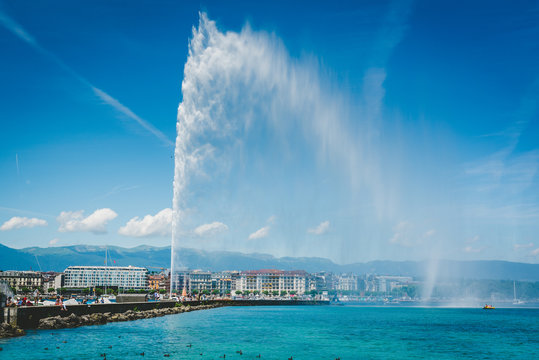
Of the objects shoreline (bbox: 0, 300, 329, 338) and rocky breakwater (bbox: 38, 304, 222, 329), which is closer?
shoreline (bbox: 0, 300, 329, 338)

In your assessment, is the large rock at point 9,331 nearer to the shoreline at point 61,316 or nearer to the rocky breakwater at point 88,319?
the shoreline at point 61,316

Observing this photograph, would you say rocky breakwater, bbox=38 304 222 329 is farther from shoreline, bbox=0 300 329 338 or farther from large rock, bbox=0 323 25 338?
large rock, bbox=0 323 25 338

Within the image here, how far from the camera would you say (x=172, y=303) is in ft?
259

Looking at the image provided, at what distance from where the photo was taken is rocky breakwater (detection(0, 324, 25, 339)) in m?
29.9

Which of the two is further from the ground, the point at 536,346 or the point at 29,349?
the point at 29,349

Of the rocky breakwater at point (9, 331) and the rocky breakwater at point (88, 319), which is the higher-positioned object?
the rocky breakwater at point (9, 331)

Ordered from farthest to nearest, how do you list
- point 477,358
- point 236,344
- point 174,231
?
point 174,231
point 236,344
point 477,358

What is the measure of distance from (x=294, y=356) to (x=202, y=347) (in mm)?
6503

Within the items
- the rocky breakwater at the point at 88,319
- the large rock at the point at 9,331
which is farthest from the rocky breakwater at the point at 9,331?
the rocky breakwater at the point at 88,319

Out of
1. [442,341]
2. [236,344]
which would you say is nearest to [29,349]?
[236,344]

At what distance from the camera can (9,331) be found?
3036cm

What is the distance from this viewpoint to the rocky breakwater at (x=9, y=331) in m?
29.9

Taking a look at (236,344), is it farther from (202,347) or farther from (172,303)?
(172,303)

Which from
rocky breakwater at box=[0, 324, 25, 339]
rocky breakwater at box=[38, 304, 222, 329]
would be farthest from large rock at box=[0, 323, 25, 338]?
rocky breakwater at box=[38, 304, 222, 329]
